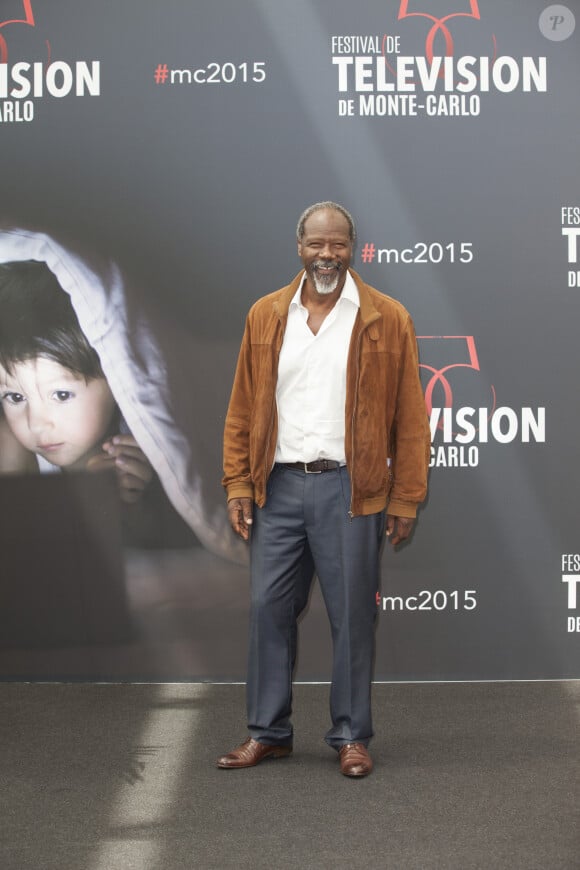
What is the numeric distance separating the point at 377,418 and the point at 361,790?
3.25 ft

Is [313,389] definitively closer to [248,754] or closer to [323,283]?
[323,283]

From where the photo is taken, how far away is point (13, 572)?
13.0ft

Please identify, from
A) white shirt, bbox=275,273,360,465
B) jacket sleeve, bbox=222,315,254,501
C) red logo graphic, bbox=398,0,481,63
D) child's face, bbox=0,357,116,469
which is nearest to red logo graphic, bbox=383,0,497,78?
red logo graphic, bbox=398,0,481,63

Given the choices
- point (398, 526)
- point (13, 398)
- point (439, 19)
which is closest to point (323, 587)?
point (398, 526)

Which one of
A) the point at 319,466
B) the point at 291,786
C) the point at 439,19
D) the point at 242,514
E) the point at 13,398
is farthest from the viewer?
the point at 13,398

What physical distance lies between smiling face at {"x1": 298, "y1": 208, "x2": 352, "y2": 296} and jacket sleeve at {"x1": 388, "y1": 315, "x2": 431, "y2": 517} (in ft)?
0.87

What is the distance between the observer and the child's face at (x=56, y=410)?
389 cm

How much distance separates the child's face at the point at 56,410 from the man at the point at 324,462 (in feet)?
3.22

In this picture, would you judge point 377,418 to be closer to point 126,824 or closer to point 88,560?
point 126,824

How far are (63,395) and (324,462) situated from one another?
1355 millimetres

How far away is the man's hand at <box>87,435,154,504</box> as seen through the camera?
12.8ft

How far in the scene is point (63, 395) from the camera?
3893mm

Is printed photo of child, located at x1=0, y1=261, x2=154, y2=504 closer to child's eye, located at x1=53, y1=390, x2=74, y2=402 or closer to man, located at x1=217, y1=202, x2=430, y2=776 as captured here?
child's eye, located at x1=53, y1=390, x2=74, y2=402

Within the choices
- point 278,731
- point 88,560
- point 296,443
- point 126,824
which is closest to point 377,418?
point 296,443
